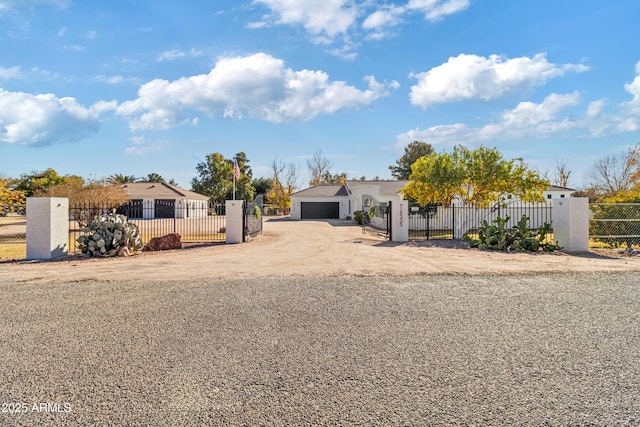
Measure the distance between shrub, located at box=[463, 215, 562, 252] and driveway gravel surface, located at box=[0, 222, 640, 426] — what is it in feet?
18.1

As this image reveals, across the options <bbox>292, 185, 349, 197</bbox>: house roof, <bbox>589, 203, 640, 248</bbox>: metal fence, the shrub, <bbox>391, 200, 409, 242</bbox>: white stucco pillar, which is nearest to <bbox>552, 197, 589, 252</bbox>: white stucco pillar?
the shrub

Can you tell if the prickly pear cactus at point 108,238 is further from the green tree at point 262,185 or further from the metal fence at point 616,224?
the green tree at point 262,185

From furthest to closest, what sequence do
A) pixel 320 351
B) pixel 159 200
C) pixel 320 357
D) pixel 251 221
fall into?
1. pixel 159 200
2. pixel 251 221
3. pixel 320 351
4. pixel 320 357

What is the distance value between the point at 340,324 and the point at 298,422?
92.9 inches

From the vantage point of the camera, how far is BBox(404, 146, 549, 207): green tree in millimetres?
19719

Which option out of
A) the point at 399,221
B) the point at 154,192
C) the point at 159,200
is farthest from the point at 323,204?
the point at 399,221

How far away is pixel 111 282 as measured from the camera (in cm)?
Answer: 825

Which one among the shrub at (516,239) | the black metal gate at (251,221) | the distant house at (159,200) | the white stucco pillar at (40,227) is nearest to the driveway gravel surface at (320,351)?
the white stucco pillar at (40,227)

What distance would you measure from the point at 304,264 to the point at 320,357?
6.62 meters

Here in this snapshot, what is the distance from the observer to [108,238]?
12883 millimetres

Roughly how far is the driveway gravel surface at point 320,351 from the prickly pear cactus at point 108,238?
4.43 metres

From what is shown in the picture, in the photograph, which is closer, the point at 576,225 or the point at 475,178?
the point at 576,225

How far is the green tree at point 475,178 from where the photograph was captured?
64.7 feet

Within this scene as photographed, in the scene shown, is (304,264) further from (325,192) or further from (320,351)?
(325,192)
